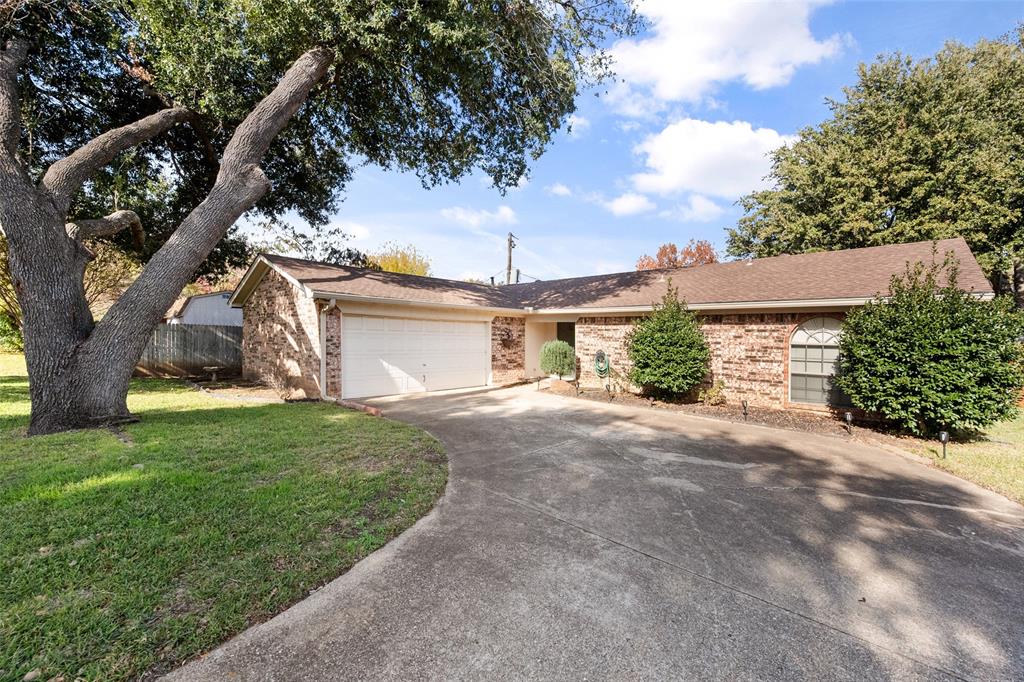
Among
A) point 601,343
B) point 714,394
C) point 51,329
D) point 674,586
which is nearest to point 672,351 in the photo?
point 714,394

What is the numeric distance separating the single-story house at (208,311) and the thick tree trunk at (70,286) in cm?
1257

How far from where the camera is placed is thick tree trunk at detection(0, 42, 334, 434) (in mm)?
6520

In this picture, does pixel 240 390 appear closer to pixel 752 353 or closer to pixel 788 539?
pixel 788 539

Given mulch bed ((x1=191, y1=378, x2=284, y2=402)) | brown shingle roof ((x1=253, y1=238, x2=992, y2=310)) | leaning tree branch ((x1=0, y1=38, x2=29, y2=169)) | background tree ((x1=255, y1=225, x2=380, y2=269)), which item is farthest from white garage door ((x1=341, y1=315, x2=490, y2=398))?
background tree ((x1=255, y1=225, x2=380, y2=269))

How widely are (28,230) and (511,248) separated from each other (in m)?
22.1

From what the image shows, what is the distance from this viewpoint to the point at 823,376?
9102 mm

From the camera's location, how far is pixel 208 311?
844 inches

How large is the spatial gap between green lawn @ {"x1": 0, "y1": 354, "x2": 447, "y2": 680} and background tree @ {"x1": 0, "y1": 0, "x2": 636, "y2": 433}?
2.12 m

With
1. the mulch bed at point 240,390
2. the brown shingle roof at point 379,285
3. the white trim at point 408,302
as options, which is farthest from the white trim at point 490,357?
the mulch bed at point 240,390

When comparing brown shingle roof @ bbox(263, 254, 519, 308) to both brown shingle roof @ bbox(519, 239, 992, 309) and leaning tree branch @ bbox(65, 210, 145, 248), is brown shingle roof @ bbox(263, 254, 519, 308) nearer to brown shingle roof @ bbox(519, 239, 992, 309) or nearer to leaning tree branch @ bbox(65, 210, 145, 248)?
brown shingle roof @ bbox(519, 239, 992, 309)

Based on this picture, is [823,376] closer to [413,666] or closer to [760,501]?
[760,501]

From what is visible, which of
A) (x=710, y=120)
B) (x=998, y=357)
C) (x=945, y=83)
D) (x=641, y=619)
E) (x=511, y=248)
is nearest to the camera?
(x=641, y=619)

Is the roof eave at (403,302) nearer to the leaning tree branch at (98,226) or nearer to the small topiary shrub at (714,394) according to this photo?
the leaning tree branch at (98,226)

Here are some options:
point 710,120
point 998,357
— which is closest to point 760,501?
point 998,357
